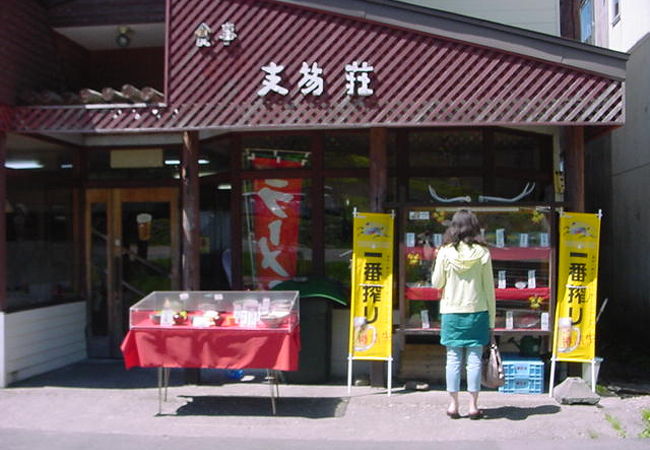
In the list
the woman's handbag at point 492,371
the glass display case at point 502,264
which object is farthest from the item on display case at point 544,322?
the woman's handbag at point 492,371

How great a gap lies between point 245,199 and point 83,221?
235 cm

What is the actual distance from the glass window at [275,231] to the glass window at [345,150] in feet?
1.29

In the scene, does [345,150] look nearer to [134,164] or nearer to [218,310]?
[218,310]

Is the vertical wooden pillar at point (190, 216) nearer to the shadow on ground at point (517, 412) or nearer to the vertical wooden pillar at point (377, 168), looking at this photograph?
the vertical wooden pillar at point (377, 168)

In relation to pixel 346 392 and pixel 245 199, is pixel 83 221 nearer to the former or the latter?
pixel 245 199

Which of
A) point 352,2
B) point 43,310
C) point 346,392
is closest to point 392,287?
point 346,392

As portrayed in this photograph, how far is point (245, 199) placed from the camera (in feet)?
28.2

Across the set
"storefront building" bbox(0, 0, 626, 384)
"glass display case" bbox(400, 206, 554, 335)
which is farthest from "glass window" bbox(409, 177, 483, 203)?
"glass display case" bbox(400, 206, 554, 335)

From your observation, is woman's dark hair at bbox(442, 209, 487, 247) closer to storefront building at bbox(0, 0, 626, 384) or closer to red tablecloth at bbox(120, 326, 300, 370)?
storefront building at bbox(0, 0, 626, 384)

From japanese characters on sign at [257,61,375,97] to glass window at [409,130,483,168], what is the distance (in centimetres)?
151

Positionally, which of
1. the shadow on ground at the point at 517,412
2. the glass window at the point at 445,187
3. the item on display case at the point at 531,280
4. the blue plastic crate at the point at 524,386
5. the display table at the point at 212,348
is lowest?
the shadow on ground at the point at 517,412

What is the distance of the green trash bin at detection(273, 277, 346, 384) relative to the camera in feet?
25.5

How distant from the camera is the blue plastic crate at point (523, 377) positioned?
743cm

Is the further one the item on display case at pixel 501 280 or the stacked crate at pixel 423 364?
the stacked crate at pixel 423 364
